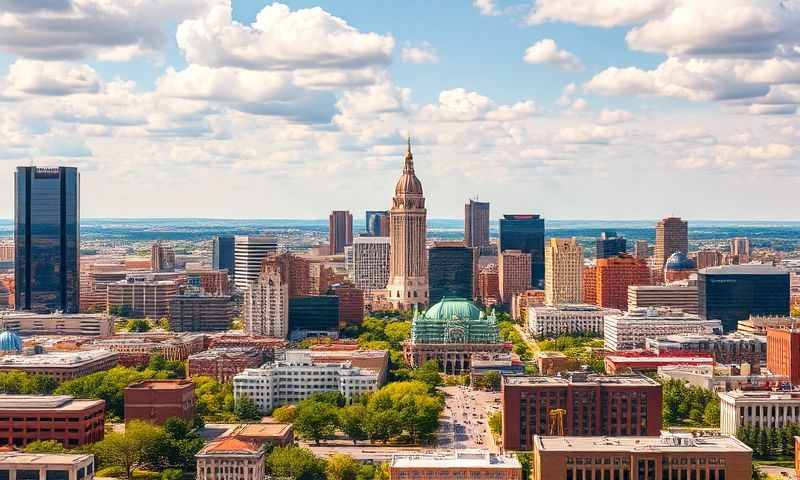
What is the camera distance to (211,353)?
16538 cm

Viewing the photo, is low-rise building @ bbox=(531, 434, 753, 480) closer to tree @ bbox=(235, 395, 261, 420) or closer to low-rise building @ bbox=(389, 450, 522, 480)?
low-rise building @ bbox=(389, 450, 522, 480)

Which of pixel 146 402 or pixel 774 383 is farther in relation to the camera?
pixel 774 383

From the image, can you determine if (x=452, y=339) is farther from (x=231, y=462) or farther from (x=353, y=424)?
(x=231, y=462)

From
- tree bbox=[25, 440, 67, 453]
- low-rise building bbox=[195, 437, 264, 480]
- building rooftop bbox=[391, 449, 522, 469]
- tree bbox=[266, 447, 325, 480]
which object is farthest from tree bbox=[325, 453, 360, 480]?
tree bbox=[25, 440, 67, 453]

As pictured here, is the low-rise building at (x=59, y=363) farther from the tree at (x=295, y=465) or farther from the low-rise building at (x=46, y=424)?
the tree at (x=295, y=465)

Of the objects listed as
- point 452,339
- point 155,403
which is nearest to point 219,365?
point 155,403

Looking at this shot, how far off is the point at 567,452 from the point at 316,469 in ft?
74.7

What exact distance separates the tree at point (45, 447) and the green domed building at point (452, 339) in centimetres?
7677

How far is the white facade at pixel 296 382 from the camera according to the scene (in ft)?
469

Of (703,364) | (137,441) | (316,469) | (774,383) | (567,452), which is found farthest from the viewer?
(703,364)

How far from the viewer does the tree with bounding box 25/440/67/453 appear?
108688mm

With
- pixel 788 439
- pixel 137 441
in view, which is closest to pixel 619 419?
pixel 788 439

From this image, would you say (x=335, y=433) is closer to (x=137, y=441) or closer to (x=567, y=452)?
(x=137, y=441)

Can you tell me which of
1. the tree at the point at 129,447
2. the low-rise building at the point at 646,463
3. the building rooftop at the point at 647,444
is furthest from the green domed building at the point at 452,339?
the low-rise building at the point at 646,463
